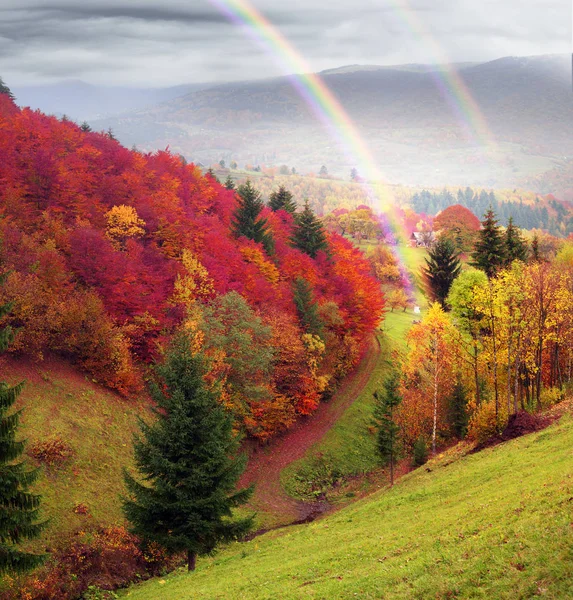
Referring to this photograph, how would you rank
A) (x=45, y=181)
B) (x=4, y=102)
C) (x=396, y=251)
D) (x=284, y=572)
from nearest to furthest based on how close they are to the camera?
1. (x=284, y=572)
2. (x=45, y=181)
3. (x=4, y=102)
4. (x=396, y=251)

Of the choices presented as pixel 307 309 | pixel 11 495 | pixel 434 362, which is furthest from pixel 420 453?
pixel 11 495

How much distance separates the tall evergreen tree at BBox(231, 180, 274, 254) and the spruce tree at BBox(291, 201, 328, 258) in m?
5.39

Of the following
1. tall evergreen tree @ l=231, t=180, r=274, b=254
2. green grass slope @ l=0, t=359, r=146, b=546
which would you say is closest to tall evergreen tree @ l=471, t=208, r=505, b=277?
tall evergreen tree @ l=231, t=180, r=274, b=254

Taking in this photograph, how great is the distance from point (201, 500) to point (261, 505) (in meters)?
19.6

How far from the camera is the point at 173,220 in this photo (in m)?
69.7

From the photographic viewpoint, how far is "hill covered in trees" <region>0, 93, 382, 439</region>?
1911 inches

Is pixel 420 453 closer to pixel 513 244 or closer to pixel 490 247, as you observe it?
pixel 490 247

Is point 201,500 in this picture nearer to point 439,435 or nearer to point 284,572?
point 284,572

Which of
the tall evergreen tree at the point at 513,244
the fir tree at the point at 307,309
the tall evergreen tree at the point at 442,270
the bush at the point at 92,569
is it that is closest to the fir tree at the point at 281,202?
the tall evergreen tree at the point at 442,270

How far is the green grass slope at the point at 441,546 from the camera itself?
1670 cm

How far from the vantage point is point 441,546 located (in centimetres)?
2042

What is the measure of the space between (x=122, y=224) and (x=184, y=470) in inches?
1665

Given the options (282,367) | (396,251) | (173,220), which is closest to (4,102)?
(173,220)

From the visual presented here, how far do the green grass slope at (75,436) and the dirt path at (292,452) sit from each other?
1167 centimetres
